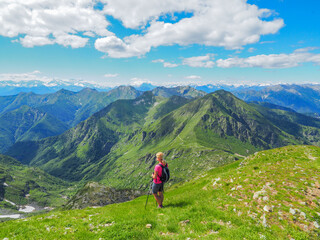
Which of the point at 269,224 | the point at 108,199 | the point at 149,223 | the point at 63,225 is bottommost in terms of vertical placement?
the point at 108,199

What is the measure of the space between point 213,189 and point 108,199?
60.2 m

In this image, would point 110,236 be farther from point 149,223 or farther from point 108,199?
point 108,199

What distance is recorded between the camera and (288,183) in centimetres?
1747

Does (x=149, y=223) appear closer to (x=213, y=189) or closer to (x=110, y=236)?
(x=110, y=236)

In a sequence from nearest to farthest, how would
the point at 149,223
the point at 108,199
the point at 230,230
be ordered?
1. the point at 230,230
2. the point at 149,223
3. the point at 108,199

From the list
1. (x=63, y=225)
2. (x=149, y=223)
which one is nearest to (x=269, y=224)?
(x=149, y=223)

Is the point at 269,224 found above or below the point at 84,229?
above

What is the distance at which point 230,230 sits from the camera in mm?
11086

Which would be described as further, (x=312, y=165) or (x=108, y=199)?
(x=108, y=199)

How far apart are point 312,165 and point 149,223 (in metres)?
23.0

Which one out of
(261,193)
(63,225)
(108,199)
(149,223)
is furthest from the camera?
(108,199)

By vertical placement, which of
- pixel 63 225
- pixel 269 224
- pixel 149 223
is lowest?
pixel 63 225

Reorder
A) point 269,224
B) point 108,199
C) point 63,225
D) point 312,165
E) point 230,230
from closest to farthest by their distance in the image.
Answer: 1. point 230,230
2. point 269,224
3. point 63,225
4. point 312,165
5. point 108,199

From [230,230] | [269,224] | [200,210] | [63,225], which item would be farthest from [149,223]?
[269,224]
